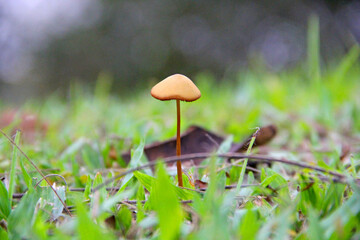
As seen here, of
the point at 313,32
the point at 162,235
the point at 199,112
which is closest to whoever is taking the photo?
the point at 162,235

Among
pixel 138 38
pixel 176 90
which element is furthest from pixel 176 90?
pixel 138 38

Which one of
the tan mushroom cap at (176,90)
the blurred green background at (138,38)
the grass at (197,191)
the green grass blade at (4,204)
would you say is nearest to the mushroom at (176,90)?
the tan mushroom cap at (176,90)

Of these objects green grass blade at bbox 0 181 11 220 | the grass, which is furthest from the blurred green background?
green grass blade at bbox 0 181 11 220

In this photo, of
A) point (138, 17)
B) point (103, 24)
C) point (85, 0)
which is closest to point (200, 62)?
point (138, 17)

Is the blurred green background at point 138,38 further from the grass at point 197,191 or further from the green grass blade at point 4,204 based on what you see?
the green grass blade at point 4,204

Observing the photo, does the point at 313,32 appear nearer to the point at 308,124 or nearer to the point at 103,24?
the point at 308,124

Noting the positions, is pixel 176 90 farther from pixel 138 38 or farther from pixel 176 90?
pixel 138 38
